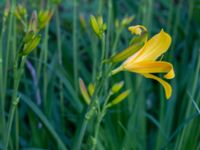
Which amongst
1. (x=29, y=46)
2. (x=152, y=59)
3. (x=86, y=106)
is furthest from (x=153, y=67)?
(x=86, y=106)

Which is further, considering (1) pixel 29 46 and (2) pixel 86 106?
(2) pixel 86 106

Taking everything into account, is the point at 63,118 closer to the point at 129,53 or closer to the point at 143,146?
the point at 143,146

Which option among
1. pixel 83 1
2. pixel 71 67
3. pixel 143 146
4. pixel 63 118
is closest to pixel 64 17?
pixel 83 1

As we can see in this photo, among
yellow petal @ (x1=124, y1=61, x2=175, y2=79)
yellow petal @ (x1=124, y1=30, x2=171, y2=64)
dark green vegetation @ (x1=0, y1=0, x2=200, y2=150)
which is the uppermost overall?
yellow petal @ (x1=124, y1=30, x2=171, y2=64)

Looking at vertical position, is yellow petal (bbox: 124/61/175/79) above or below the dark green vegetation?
above

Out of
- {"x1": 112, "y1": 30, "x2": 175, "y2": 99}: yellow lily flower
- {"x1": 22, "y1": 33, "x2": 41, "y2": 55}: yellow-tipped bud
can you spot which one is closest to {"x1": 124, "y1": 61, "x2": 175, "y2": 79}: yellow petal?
{"x1": 112, "y1": 30, "x2": 175, "y2": 99}: yellow lily flower

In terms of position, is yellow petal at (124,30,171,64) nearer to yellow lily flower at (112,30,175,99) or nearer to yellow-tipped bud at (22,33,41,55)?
yellow lily flower at (112,30,175,99)

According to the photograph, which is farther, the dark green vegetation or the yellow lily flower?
the dark green vegetation

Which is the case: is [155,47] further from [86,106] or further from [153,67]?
[86,106]

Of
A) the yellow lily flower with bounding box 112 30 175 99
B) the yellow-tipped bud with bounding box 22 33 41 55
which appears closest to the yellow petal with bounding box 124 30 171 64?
the yellow lily flower with bounding box 112 30 175 99
